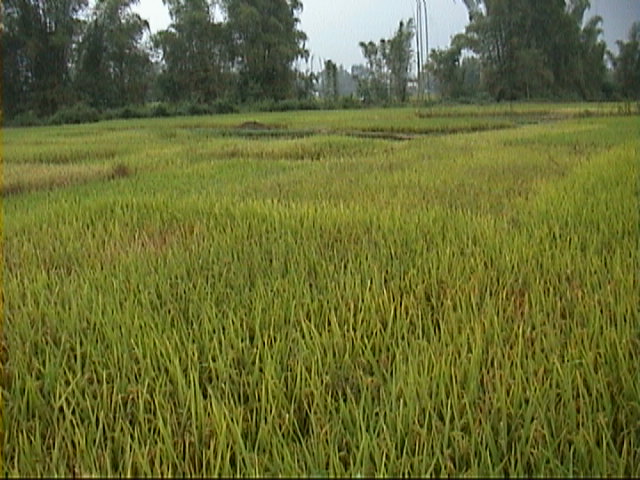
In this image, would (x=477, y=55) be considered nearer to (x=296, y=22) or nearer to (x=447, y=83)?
(x=447, y=83)

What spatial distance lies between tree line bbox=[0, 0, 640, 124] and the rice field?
79.3 inches

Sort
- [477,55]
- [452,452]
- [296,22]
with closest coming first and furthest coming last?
[452,452] < [296,22] < [477,55]

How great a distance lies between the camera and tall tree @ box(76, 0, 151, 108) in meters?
8.00

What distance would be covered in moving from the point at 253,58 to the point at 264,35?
0.39 metres

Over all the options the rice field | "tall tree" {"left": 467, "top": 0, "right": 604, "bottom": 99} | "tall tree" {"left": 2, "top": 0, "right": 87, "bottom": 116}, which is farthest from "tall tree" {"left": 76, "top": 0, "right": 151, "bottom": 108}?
"tall tree" {"left": 467, "top": 0, "right": 604, "bottom": 99}

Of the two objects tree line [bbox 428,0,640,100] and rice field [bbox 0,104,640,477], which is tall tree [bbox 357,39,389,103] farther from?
rice field [bbox 0,104,640,477]

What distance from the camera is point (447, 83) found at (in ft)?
65.8

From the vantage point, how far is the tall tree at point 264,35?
7.65 m

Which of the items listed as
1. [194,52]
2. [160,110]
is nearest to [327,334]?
[194,52]

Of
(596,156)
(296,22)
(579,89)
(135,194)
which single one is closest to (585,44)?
(579,89)

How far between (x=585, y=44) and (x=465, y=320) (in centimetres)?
1500

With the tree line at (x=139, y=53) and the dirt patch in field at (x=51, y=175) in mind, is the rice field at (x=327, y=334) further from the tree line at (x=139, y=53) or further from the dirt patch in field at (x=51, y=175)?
the tree line at (x=139, y=53)

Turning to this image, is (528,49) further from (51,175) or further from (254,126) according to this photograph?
(51,175)

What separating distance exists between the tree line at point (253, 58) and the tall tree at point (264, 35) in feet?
0.07
